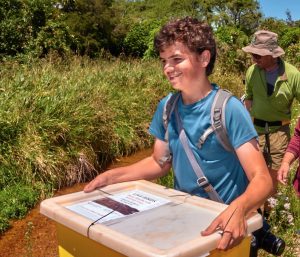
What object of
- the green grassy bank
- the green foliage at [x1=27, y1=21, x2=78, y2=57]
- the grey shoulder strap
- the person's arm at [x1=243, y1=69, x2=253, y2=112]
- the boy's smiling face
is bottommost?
the green grassy bank

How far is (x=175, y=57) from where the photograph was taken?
6.36 ft

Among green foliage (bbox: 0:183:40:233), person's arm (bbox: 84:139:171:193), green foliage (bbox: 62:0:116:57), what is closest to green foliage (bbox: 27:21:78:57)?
green foliage (bbox: 62:0:116:57)

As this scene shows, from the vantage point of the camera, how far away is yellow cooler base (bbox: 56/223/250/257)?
1568 millimetres

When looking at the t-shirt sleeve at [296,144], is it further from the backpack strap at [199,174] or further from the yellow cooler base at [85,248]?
the yellow cooler base at [85,248]

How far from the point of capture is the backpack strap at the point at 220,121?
1853mm

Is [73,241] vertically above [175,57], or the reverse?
[175,57]

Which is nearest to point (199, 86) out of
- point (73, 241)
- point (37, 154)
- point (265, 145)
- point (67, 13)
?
point (73, 241)

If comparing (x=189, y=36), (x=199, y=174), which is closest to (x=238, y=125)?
(x=199, y=174)

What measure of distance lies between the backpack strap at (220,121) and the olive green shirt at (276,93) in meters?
2.54

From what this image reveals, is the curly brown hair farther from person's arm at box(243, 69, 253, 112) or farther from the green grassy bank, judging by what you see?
person's arm at box(243, 69, 253, 112)

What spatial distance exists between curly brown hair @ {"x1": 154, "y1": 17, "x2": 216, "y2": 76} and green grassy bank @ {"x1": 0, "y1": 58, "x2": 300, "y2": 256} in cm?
206

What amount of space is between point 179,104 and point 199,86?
0.15 m

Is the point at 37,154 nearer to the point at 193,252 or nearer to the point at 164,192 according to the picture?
the point at 164,192

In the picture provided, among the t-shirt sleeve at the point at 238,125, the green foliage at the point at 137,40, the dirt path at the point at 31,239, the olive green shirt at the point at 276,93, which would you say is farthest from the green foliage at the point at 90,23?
the t-shirt sleeve at the point at 238,125
